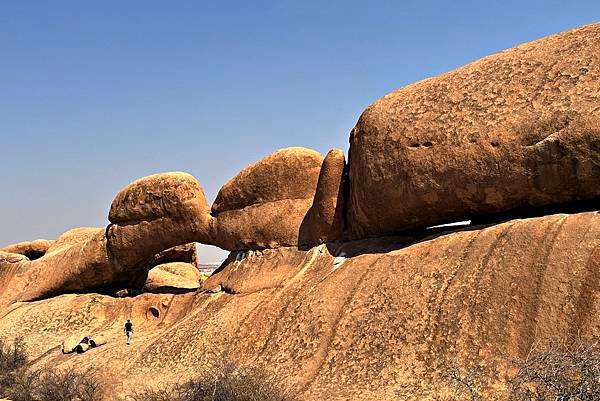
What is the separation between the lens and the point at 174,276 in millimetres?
18266

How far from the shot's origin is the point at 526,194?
9344 millimetres

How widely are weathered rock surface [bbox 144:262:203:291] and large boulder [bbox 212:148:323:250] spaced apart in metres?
4.10

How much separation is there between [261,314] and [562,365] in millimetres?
5497

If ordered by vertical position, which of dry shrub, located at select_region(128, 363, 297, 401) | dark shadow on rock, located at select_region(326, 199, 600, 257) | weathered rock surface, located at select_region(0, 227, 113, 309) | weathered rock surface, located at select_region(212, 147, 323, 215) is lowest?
dry shrub, located at select_region(128, 363, 297, 401)

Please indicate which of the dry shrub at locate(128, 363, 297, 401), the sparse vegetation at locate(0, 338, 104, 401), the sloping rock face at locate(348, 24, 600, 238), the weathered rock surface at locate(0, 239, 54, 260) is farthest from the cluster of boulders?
the weathered rock surface at locate(0, 239, 54, 260)

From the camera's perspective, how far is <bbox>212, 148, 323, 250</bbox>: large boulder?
488 inches

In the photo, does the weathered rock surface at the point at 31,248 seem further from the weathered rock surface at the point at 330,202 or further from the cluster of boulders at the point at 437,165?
the weathered rock surface at the point at 330,202

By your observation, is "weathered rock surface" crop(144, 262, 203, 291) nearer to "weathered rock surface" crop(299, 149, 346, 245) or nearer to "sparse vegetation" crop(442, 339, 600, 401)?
"weathered rock surface" crop(299, 149, 346, 245)

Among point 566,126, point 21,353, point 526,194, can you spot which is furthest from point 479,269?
point 21,353

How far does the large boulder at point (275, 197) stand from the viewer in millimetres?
12391

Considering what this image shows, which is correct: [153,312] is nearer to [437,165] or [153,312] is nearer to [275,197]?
[275,197]

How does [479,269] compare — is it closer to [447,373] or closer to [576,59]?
[447,373]

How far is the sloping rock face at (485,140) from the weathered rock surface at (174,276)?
24.5ft

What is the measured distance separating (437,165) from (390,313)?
230 cm
